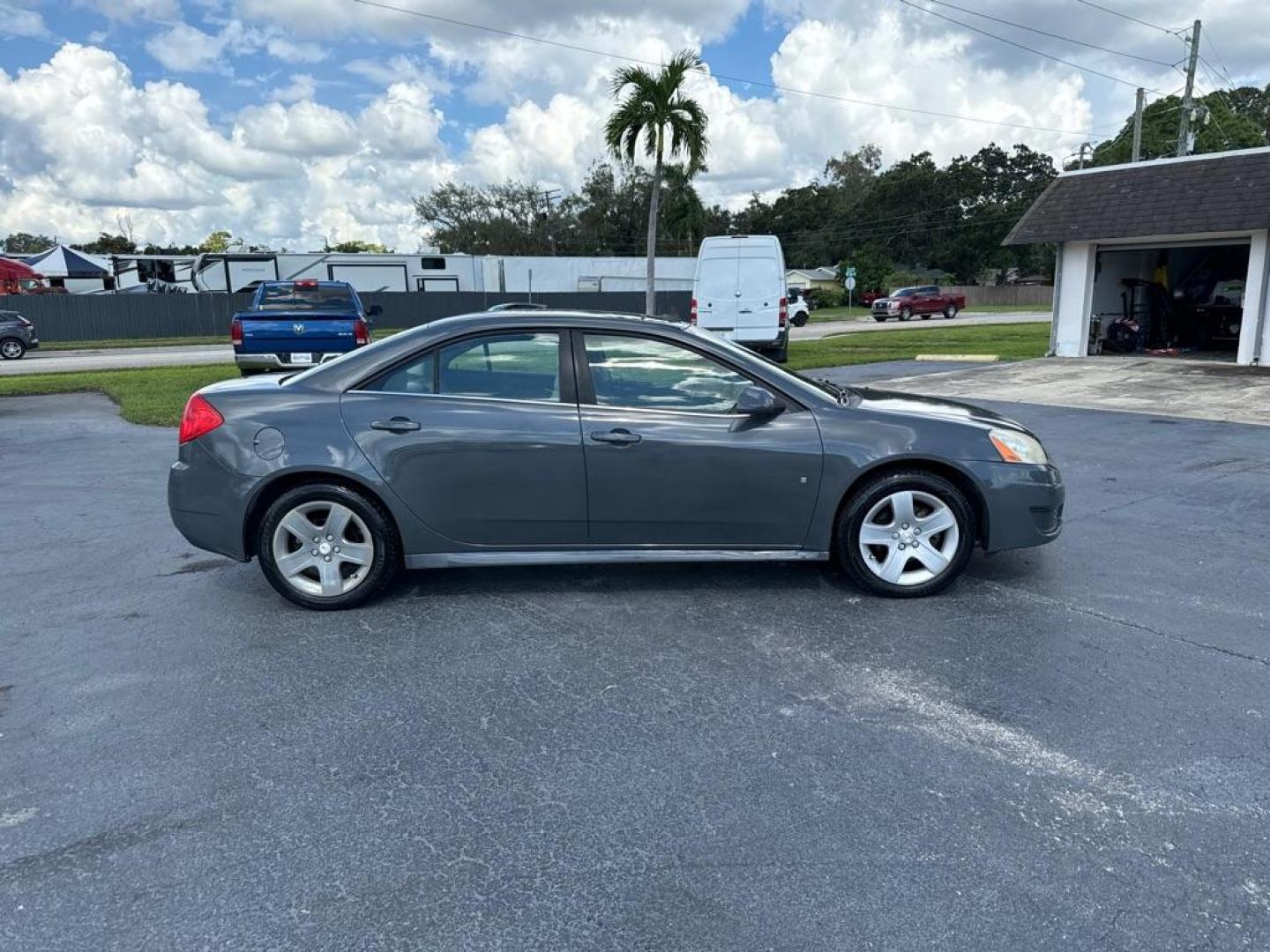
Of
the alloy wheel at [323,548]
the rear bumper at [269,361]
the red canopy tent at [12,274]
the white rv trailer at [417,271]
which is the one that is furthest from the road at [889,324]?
the red canopy tent at [12,274]

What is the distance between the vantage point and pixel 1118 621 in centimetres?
445

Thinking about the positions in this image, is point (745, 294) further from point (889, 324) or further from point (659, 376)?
point (889, 324)

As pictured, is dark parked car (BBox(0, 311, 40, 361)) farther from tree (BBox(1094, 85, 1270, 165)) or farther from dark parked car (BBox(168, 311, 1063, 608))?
tree (BBox(1094, 85, 1270, 165))

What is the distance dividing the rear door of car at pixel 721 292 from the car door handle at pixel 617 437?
11.2m

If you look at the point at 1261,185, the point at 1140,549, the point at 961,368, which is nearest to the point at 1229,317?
the point at 1261,185

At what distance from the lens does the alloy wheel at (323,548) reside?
4.62 m

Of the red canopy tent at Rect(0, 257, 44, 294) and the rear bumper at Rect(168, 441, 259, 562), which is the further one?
the red canopy tent at Rect(0, 257, 44, 294)

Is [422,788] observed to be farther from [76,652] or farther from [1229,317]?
[1229,317]

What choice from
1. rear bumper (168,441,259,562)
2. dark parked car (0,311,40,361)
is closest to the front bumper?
rear bumper (168,441,259,562)

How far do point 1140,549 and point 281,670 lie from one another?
16.8 feet

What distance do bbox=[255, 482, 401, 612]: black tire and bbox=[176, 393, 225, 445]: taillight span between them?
516 millimetres

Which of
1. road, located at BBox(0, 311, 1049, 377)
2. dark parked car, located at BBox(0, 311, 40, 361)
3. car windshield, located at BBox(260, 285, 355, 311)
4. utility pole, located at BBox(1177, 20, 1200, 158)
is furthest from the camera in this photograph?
utility pole, located at BBox(1177, 20, 1200, 158)

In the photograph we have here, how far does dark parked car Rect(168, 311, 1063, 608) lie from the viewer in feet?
15.0

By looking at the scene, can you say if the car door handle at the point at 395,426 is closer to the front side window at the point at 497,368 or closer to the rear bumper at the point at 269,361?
the front side window at the point at 497,368
